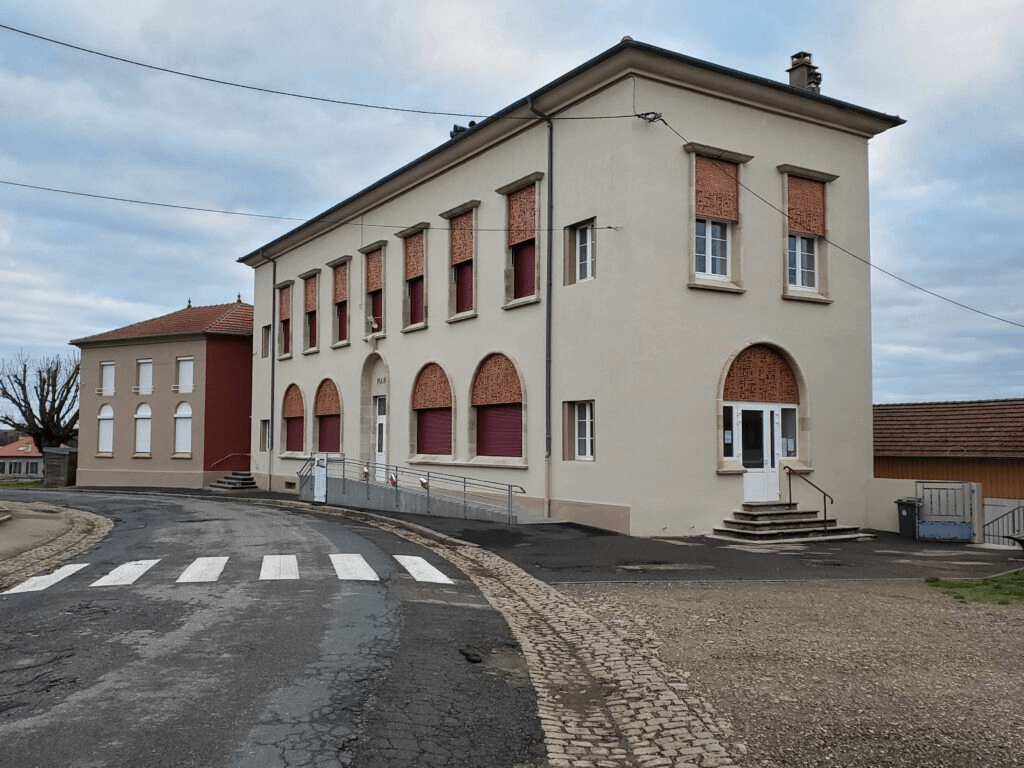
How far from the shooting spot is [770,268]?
19172 mm

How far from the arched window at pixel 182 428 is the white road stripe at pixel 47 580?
1017 inches

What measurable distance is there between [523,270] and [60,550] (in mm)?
11203

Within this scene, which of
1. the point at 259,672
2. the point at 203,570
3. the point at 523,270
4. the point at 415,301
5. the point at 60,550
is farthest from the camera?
the point at 415,301

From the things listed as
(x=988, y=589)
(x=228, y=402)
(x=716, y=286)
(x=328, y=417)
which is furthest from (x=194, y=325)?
(x=988, y=589)

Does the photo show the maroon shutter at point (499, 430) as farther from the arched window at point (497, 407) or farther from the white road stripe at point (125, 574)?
the white road stripe at point (125, 574)

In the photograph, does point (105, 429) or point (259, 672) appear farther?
point (105, 429)

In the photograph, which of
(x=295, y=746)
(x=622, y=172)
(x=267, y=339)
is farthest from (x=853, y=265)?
(x=267, y=339)

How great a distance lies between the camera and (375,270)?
27.6 metres

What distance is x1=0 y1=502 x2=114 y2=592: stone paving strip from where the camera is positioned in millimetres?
11773

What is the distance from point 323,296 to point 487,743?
26.8 metres

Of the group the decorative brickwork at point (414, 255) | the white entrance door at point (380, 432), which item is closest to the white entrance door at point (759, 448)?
the decorative brickwork at point (414, 255)

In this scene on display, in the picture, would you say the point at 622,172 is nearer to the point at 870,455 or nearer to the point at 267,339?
the point at 870,455

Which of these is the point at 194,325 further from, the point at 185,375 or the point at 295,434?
the point at 295,434

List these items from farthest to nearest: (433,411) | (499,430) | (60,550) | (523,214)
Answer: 1. (433,411)
2. (499,430)
3. (523,214)
4. (60,550)
